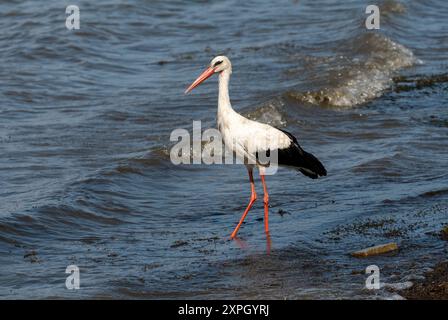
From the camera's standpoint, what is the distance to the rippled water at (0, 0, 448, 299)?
8312mm

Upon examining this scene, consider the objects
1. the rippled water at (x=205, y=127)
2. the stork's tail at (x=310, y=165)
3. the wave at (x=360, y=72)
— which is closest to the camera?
the rippled water at (x=205, y=127)

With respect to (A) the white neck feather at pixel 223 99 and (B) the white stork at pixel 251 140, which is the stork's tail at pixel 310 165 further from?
(A) the white neck feather at pixel 223 99

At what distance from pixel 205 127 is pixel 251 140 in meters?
4.12

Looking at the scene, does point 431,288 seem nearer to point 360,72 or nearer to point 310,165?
point 310,165


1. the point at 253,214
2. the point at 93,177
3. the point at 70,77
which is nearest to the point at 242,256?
the point at 253,214

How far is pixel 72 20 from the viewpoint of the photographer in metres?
19.1

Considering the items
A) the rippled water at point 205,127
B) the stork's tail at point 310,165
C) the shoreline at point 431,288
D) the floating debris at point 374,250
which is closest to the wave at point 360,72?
the rippled water at point 205,127

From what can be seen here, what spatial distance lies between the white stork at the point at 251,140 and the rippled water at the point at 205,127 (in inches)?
20.0

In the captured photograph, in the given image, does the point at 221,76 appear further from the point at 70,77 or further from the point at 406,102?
the point at 70,77

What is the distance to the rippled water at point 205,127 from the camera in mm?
8312

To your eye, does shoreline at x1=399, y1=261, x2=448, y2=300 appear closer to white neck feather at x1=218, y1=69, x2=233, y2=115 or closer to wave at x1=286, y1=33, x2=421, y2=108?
white neck feather at x1=218, y1=69, x2=233, y2=115
